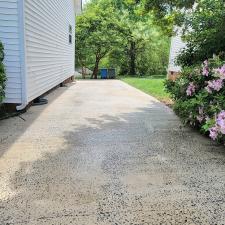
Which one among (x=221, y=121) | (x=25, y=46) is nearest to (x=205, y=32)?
(x=221, y=121)

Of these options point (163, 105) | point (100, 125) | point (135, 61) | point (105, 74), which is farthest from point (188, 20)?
point (135, 61)

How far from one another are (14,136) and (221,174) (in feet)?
10.2

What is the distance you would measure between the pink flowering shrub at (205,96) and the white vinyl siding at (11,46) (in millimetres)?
3194

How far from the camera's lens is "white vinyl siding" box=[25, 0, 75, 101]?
714 centimetres

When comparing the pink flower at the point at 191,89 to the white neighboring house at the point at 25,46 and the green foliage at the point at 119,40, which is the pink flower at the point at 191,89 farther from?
the green foliage at the point at 119,40

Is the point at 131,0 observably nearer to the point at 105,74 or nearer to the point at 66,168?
the point at 66,168

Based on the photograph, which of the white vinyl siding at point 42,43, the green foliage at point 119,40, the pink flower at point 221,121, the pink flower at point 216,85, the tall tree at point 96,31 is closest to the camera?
the pink flower at point 221,121

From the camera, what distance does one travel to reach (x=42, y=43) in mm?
8648

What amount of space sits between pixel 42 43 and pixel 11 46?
7.27 ft

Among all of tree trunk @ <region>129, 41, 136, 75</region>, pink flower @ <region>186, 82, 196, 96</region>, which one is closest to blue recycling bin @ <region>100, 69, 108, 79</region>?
tree trunk @ <region>129, 41, 136, 75</region>

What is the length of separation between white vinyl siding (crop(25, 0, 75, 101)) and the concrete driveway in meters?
1.58

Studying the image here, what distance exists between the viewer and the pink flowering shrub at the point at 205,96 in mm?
4312

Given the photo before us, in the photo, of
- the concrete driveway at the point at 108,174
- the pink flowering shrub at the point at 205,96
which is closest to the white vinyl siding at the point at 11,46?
the concrete driveway at the point at 108,174

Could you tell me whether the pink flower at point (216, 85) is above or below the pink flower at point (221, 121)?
above
